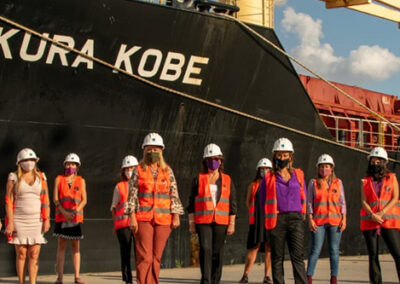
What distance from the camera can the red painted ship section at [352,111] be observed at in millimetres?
15227

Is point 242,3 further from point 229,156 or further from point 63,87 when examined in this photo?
point 63,87

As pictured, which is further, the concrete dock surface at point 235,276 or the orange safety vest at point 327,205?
the concrete dock surface at point 235,276

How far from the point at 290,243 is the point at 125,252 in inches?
90.4

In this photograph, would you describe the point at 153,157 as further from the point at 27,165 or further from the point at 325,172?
the point at 325,172

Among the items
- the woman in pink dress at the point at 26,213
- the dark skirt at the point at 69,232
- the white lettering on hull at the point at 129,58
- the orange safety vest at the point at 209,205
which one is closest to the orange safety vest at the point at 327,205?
the orange safety vest at the point at 209,205

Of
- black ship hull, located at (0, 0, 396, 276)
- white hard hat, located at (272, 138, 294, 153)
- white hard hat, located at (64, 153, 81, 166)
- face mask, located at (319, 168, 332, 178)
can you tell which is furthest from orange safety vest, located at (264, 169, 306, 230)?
black ship hull, located at (0, 0, 396, 276)

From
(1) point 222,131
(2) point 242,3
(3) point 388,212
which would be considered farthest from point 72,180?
(2) point 242,3

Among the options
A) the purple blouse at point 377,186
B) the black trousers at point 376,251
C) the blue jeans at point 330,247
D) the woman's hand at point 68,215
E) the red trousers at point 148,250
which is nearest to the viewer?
the red trousers at point 148,250

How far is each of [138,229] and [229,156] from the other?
13.5 ft

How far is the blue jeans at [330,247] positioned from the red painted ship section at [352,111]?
247 inches

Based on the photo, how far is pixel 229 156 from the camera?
10305 millimetres

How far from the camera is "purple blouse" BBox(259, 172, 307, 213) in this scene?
6484mm

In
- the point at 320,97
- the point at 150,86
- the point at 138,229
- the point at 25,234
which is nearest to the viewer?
the point at 138,229

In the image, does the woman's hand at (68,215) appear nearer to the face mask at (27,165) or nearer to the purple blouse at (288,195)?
the face mask at (27,165)
